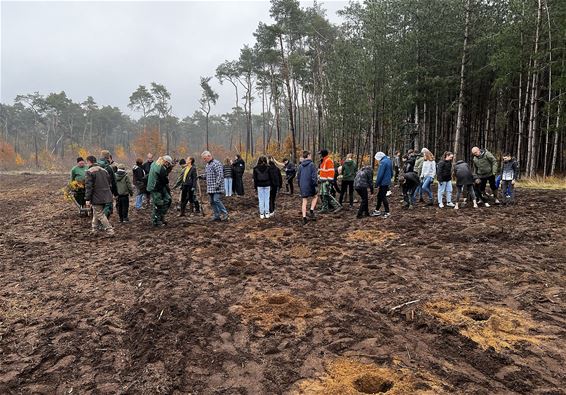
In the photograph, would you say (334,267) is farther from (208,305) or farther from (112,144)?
(112,144)

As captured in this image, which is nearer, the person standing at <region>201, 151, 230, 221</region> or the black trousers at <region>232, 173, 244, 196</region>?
the person standing at <region>201, 151, 230, 221</region>

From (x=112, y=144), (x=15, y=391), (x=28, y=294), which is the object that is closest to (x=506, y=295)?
(x=15, y=391)

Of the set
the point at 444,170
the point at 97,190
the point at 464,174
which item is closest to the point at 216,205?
the point at 97,190

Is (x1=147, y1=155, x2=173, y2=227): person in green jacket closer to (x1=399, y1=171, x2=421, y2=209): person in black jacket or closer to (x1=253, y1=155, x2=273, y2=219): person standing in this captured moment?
(x1=253, y1=155, x2=273, y2=219): person standing

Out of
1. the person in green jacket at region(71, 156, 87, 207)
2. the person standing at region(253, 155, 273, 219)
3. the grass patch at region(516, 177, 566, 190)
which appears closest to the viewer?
the person standing at region(253, 155, 273, 219)

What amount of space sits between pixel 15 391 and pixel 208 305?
199cm

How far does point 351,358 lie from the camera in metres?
3.28

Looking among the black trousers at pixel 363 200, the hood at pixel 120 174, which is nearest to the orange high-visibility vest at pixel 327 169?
the black trousers at pixel 363 200

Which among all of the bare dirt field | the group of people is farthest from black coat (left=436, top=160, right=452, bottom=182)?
the bare dirt field

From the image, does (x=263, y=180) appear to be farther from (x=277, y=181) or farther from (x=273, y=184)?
(x=277, y=181)

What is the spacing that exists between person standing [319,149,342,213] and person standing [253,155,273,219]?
1.50 meters

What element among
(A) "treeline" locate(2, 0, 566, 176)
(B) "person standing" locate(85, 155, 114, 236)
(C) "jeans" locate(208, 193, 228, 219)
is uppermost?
(A) "treeline" locate(2, 0, 566, 176)

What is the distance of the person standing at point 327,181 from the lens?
10156 millimetres

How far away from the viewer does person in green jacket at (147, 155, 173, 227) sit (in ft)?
28.9
